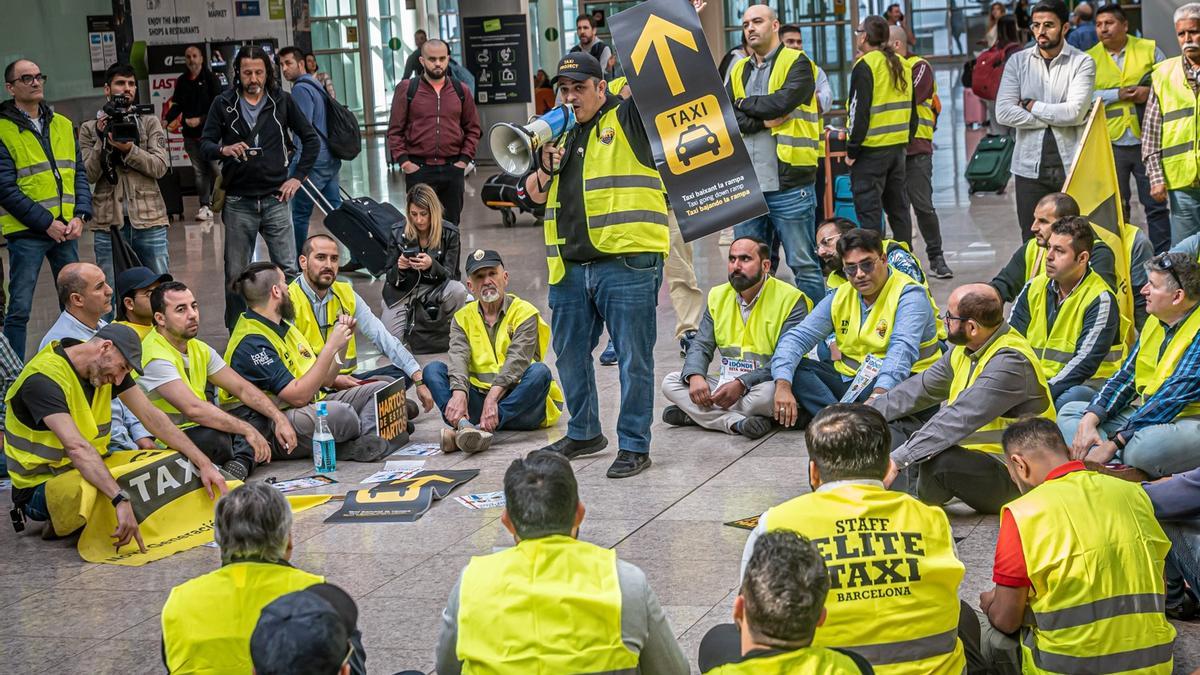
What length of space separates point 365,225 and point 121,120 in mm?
2050

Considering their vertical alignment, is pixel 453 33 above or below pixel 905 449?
above

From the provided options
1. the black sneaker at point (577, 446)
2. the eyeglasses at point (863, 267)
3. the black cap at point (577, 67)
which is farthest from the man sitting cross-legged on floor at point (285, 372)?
the eyeglasses at point (863, 267)

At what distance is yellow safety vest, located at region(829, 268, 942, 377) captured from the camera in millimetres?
6934

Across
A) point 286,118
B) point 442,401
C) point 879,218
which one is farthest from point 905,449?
point 286,118

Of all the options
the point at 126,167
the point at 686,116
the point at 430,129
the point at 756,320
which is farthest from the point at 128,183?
the point at 686,116

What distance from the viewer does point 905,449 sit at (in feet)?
18.8

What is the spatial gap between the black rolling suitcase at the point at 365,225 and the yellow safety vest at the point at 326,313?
9.91 feet

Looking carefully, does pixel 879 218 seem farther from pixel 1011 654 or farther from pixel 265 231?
pixel 1011 654

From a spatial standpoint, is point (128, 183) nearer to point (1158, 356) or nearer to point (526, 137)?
point (526, 137)

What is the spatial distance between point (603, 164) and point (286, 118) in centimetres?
453

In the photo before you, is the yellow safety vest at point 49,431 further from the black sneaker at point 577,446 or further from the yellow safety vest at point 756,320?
the yellow safety vest at point 756,320

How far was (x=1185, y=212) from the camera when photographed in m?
8.66

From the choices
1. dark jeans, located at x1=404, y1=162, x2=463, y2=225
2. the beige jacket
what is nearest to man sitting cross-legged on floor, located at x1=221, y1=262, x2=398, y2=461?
the beige jacket

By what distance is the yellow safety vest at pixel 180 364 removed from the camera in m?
6.79
